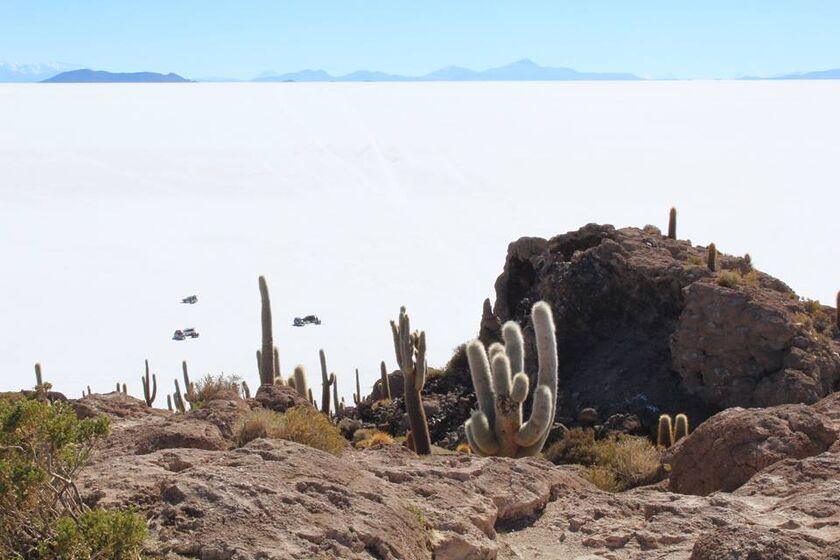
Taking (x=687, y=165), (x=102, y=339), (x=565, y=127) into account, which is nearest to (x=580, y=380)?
(x=102, y=339)

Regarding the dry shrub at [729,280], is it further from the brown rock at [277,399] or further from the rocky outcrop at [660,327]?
the brown rock at [277,399]

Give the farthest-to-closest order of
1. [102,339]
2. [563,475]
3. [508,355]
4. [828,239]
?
[828,239], [102,339], [508,355], [563,475]

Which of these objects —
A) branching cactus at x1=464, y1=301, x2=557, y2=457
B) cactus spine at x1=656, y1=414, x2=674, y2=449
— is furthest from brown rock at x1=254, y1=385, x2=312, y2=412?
cactus spine at x1=656, y1=414, x2=674, y2=449

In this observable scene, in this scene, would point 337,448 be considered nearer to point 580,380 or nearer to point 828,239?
point 580,380

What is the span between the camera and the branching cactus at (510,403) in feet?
39.4

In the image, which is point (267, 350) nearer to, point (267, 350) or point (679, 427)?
point (267, 350)

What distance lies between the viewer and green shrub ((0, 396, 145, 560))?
4.91 metres

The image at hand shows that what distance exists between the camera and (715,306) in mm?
17438

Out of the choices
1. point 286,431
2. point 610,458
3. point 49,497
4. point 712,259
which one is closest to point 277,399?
point 286,431

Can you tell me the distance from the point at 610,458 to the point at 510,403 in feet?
6.67

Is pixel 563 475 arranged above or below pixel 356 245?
above

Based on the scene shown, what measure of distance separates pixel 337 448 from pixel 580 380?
36.9ft

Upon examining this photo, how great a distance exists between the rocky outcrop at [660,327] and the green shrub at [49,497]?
12.7 m

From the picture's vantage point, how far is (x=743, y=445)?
914 cm
